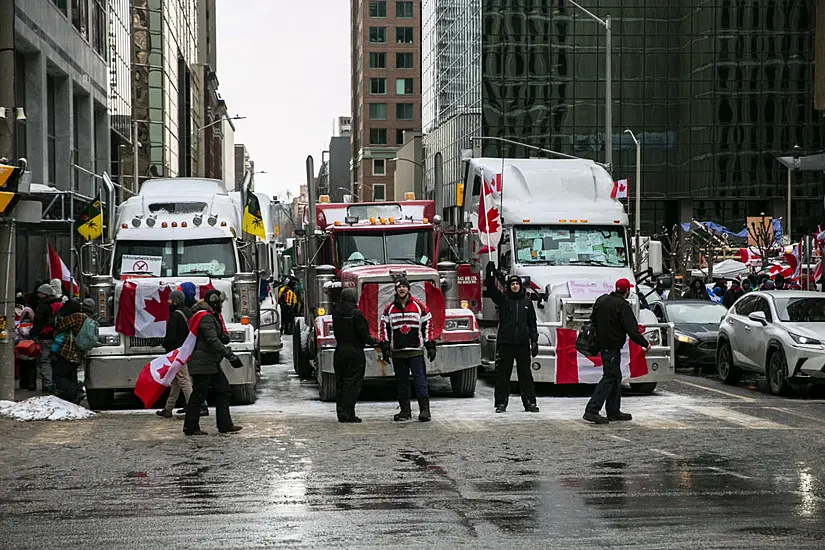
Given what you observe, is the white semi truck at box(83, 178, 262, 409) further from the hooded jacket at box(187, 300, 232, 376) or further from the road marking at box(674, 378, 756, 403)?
the road marking at box(674, 378, 756, 403)

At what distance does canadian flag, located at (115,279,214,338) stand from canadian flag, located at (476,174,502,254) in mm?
6119

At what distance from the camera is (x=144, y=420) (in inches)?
659

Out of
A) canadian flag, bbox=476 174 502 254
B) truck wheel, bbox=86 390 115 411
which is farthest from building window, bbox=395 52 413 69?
truck wheel, bbox=86 390 115 411

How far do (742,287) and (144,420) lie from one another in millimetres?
20422

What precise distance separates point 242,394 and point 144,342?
1.64m

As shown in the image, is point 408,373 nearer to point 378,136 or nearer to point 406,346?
point 406,346

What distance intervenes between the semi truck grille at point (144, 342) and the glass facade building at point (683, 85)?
6779 centimetres

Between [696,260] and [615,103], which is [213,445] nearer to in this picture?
[696,260]

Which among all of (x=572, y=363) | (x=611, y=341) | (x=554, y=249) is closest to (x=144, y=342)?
(x=572, y=363)

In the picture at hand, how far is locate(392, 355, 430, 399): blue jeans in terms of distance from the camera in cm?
1622

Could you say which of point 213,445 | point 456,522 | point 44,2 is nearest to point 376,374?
point 213,445

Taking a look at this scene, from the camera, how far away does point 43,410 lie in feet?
55.1

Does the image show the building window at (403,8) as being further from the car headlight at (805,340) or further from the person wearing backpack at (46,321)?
the car headlight at (805,340)

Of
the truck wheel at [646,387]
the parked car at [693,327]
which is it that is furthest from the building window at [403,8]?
the truck wheel at [646,387]
